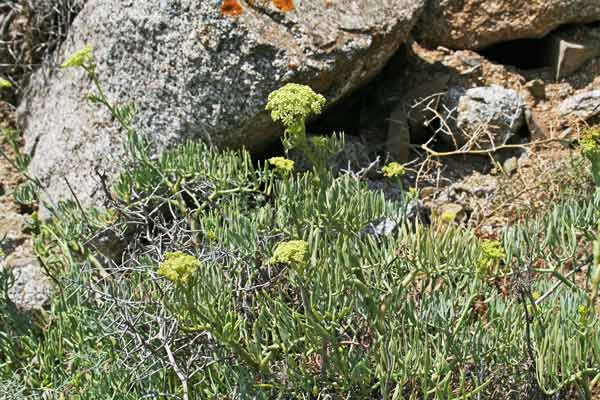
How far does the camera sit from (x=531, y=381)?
2.30m

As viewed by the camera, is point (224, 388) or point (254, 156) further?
point (254, 156)

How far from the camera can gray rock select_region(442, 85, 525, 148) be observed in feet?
11.5

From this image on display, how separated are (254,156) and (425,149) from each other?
2.34 feet

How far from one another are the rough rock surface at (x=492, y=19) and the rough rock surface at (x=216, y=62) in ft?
1.45

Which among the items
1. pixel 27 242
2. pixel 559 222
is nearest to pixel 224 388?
pixel 559 222

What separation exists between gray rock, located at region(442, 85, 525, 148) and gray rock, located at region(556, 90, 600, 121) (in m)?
0.20

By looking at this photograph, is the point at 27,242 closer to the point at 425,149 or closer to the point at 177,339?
the point at 177,339

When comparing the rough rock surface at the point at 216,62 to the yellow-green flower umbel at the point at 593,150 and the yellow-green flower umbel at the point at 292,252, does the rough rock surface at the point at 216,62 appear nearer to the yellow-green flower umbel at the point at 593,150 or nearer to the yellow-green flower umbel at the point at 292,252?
the yellow-green flower umbel at the point at 593,150

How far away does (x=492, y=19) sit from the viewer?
3.73m

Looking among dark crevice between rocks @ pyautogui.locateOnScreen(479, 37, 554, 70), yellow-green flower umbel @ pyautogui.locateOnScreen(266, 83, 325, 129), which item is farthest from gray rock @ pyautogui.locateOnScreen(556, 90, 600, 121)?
yellow-green flower umbel @ pyautogui.locateOnScreen(266, 83, 325, 129)

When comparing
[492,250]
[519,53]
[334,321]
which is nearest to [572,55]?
[519,53]

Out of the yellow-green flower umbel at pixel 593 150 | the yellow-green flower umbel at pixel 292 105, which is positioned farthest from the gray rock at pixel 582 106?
the yellow-green flower umbel at pixel 292 105

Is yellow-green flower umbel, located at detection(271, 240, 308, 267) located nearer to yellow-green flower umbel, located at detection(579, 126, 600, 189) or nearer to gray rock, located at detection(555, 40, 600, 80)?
yellow-green flower umbel, located at detection(579, 126, 600, 189)

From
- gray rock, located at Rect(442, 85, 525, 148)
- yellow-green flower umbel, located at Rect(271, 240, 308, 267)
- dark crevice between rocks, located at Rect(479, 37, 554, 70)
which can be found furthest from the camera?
dark crevice between rocks, located at Rect(479, 37, 554, 70)
